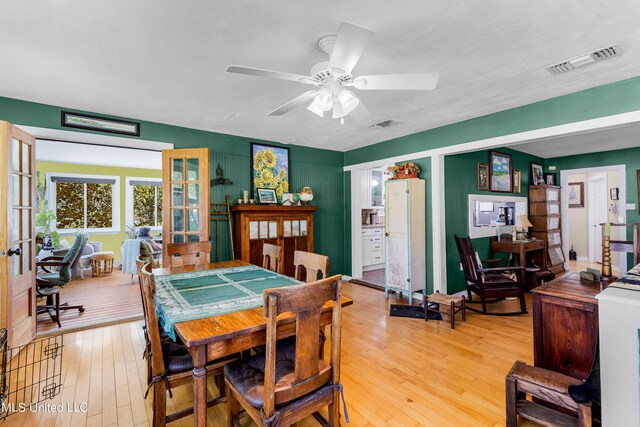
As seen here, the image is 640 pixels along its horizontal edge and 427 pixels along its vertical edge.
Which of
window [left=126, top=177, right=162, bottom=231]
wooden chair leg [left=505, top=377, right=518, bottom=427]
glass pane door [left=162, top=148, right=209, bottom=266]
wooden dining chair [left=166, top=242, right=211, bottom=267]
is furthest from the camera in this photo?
window [left=126, top=177, right=162, bottom=231]

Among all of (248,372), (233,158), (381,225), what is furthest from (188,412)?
(381,225)

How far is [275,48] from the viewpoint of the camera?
2182 mm

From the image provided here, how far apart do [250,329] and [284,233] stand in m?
3.30

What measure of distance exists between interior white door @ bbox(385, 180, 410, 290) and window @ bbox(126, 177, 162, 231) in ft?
21.9

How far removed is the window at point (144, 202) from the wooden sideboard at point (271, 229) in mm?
5010

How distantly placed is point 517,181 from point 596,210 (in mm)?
3413

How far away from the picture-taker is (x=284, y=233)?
4.74m

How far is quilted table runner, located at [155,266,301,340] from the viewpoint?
1.66 meters

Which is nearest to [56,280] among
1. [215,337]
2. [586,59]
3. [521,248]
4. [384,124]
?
[215,337]

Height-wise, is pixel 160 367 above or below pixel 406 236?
below

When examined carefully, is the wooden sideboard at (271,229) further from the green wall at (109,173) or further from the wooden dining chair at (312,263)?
the green wall at (109,173)

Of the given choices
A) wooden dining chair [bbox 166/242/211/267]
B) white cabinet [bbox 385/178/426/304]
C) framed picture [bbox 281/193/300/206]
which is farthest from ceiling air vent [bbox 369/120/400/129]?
wooden dining chair [bbox 166/242/211/267]

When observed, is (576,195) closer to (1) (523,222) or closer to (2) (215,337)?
(1) (523,222)

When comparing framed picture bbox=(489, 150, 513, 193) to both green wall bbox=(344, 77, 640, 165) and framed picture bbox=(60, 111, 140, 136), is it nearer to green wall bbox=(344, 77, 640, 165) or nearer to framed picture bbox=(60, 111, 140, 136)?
green wall bbox=(344, 77, 640, 165)
